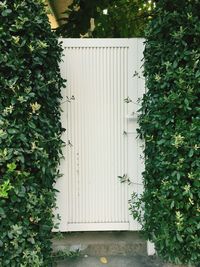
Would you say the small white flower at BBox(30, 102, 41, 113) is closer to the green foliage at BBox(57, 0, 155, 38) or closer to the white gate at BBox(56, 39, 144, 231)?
the white gate at BBox(56, 39, 144, 231)

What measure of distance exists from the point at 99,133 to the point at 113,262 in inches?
46.8

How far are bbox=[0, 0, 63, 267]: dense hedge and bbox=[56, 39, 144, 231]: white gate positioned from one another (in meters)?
0.64

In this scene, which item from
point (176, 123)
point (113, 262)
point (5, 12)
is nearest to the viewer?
point (5, 12)

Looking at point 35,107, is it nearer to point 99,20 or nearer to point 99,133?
point 99,133

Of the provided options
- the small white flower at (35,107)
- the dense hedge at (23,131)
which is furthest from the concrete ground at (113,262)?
the small white flower at (35,107)

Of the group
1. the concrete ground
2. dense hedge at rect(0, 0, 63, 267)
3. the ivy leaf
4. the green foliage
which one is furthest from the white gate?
the green foliage

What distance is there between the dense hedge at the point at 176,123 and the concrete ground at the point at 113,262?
45 cm

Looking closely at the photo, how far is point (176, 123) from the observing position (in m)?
2.86

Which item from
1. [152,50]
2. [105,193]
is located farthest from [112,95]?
[105,193]

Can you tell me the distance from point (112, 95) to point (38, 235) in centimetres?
143

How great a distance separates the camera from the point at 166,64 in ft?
9.27

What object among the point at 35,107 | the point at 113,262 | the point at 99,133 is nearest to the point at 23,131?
the point at 35,107

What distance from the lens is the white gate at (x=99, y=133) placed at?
11.4 ft

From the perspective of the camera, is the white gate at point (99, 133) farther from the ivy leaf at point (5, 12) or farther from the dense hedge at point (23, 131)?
the ivy leaf at point (5, 12)
